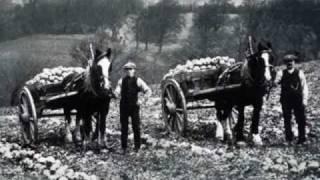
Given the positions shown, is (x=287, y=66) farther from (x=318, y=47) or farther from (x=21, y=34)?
(x=21, y=34)

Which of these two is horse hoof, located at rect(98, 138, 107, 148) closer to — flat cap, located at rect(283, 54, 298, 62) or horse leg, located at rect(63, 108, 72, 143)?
horse leg, located at rect(63, 108, 72, 143)

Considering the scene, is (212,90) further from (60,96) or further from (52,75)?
(52,75)

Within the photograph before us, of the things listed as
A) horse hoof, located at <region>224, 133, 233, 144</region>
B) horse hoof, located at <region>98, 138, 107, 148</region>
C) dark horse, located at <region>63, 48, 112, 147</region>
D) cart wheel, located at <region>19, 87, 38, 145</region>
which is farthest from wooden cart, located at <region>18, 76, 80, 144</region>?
horse hoof, located at <region>224, 133, 233, 144</region>

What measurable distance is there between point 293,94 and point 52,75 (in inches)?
120

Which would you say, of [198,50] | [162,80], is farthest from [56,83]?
[198,50]

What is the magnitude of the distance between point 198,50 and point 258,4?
119cm

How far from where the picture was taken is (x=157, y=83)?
24.7 feet

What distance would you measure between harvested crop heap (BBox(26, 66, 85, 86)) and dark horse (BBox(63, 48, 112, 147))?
0.59ft

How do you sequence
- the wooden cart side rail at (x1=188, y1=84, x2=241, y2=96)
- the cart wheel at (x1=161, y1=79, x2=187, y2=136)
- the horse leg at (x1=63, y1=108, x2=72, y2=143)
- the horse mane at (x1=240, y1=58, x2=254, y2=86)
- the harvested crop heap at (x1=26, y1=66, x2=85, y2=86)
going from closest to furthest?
1. the horse mane at (x1=240, y1=58, x2=254, y2=86)
2. the wooden cart side rail at (x1=188, y1=84, x2=241, y2=96)
3. the cart wheel at (x1=161, y1=79, x2=187, y2=136)
4. the harvested crop heap at (x1=26, y1=66, x2=85, y2=86)
5. the horse leg at (x1=63, y1=108, x2=72, y2=143)

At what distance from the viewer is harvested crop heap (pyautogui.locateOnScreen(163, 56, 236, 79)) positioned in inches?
270

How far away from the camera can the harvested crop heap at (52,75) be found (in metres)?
7.06

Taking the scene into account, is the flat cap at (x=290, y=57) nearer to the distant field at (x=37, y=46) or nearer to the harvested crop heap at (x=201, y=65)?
the harvested crop heap at (x=201, y=65)

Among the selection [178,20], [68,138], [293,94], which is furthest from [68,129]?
[293,94]

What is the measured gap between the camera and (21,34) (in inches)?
271
